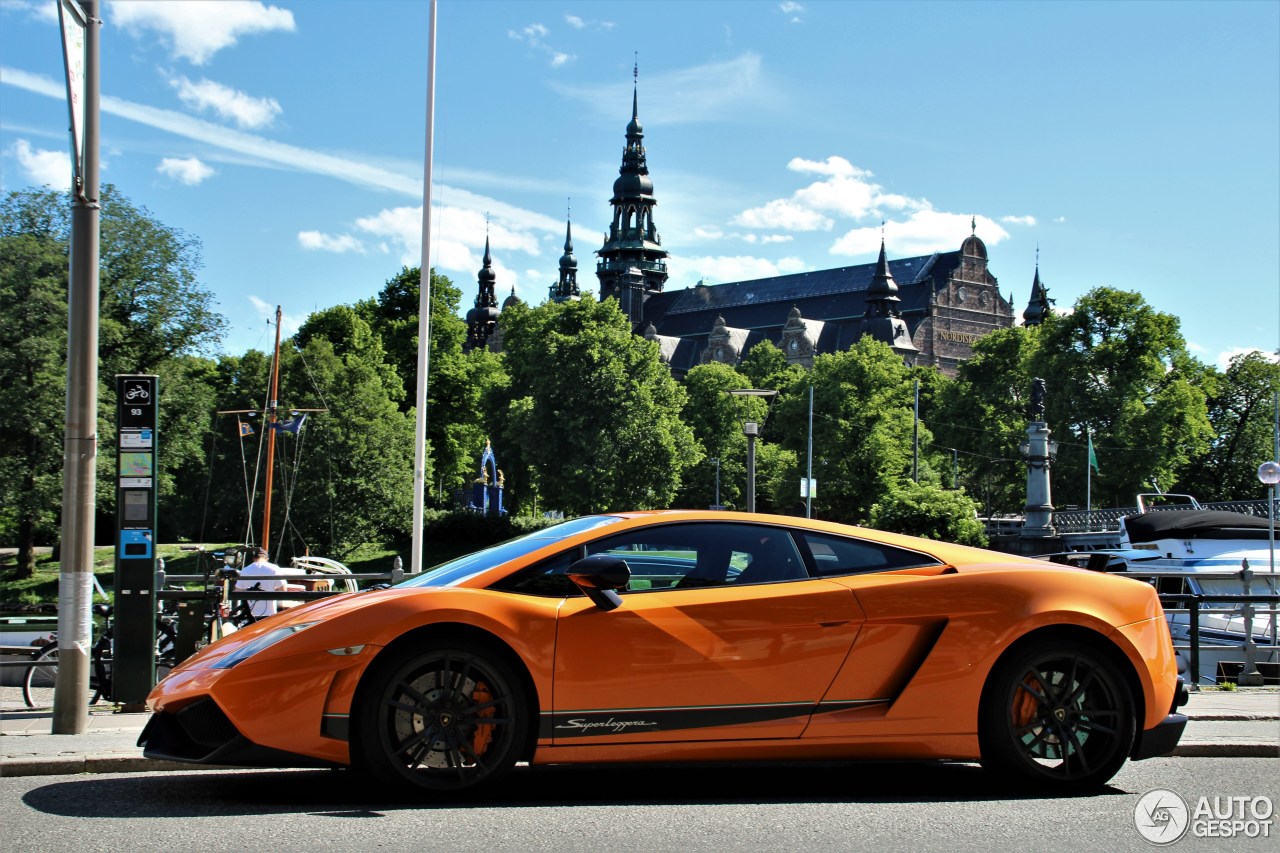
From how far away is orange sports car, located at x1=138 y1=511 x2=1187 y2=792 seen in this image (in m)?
6.02

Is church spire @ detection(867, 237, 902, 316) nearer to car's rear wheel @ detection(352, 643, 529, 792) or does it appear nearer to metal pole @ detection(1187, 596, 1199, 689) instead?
metal pole @ detection(1187, 596, 1199, 689)

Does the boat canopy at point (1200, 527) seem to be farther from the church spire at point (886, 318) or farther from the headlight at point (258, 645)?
the church spire at point (886, 318)

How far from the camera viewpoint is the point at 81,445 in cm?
848

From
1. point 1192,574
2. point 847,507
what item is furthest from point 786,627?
point 847,507

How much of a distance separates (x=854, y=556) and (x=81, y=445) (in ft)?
16.5

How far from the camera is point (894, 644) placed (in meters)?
6.46

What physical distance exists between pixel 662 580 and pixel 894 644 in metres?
1.17

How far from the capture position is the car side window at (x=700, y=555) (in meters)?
6.47

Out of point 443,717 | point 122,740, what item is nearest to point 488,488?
point 122,740

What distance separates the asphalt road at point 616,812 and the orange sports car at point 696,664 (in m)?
0.24

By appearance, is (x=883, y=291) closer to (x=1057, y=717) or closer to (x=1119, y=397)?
(x=1119, y=397)

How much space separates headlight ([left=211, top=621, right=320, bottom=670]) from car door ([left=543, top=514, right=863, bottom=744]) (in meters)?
1.23

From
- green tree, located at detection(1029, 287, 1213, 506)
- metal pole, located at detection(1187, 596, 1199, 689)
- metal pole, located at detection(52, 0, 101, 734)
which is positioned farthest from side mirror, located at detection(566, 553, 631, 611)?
green tree, located at detection(1029, 287, 1213, 506)

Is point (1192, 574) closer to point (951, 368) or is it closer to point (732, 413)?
point (732, 413)
